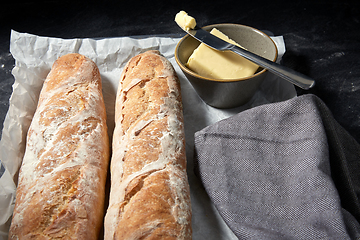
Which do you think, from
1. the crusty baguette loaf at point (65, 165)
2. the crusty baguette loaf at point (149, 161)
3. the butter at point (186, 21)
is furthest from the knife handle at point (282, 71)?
the crusty baguette loaf at point (65, 165)

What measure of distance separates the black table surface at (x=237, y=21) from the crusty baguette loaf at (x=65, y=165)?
549 mm

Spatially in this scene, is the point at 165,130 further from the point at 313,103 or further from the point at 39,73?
the point at 39,73

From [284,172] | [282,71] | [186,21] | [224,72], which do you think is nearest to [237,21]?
[186,21]

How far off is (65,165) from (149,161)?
0.32m

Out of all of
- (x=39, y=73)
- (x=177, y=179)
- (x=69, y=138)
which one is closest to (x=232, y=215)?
(x=177, y=179)

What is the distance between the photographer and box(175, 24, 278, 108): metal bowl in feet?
4.26

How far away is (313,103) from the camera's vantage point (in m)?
1.07

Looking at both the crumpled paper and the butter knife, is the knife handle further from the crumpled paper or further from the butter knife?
the crumpled paper

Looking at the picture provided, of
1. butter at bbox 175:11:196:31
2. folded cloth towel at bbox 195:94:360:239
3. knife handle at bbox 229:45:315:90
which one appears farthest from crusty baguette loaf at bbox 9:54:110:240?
knife handle at bbox 229:45:315:90

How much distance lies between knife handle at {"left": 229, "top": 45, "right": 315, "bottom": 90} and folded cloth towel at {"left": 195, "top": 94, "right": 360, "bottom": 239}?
0.26 ft

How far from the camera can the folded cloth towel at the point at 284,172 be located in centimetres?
92

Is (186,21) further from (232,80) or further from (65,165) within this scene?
(65,165)

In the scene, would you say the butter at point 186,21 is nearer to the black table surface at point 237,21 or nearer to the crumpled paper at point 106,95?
the crumpled paper at point 106,95

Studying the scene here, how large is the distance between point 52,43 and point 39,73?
0.69ft
